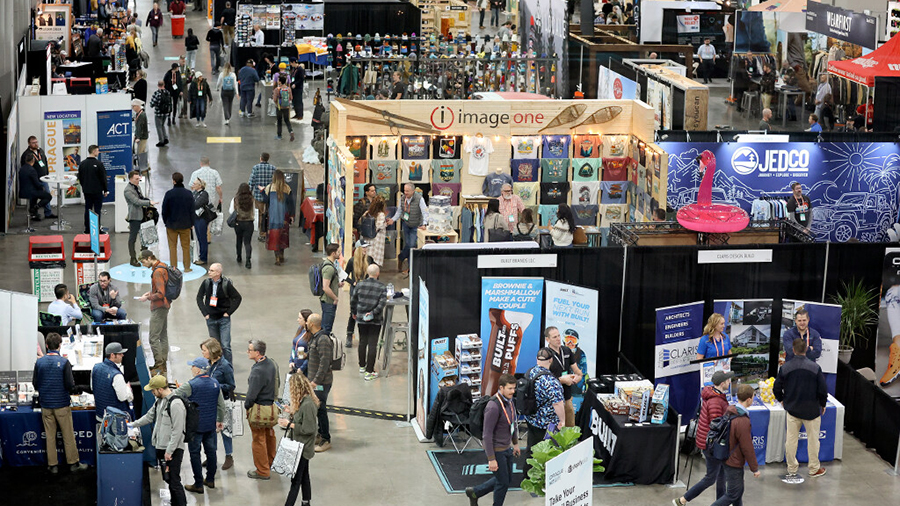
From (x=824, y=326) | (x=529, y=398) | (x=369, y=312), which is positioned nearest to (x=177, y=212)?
(x=369, y=312)

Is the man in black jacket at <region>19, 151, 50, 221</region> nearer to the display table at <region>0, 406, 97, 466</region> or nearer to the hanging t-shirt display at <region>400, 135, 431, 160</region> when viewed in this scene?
the hanging t-shirt display at <region>400, 135, 431, 160</region>

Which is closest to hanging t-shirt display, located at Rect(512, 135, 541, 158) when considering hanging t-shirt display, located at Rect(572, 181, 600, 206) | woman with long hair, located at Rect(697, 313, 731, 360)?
hanging t-shirt display, located at Rect(572, 181, 600, 206)

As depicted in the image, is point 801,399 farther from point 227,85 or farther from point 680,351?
point 227,85

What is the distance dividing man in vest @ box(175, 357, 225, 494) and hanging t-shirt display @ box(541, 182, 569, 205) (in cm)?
788

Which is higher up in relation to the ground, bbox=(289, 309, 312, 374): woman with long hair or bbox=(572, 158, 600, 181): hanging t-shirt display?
bbox=(572, 158, 600, 181): hanging t-shirt display

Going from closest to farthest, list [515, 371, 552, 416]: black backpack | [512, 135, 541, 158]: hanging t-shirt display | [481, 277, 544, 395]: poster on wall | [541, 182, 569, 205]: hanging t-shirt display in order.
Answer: [515, 371, 552, 416]: black backpack < [481, 277, 544, 395]: poster on wall < [512, 135, 541, 158]: hanging t-shirt display < [541, 182, 569, 205]: hanging t-shirt display

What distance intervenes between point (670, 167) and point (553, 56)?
33.5 ft

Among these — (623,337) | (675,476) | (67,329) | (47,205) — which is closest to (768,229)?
(623,337)

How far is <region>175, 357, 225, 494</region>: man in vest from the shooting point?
9820 mm

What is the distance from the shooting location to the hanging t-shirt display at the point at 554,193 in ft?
56.2

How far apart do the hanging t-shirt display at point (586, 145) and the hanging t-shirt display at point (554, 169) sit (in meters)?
0.19

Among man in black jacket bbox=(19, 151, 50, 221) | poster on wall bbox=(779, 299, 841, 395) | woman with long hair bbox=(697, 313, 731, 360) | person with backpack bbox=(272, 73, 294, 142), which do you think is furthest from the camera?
person with backpack bbox=(272, 73, 294, 142)

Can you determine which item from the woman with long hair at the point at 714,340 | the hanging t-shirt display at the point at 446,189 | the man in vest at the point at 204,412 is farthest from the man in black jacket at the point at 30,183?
the woman with long hair at the point at 714,340

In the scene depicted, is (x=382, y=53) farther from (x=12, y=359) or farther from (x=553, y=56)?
(x=12, y=359)
